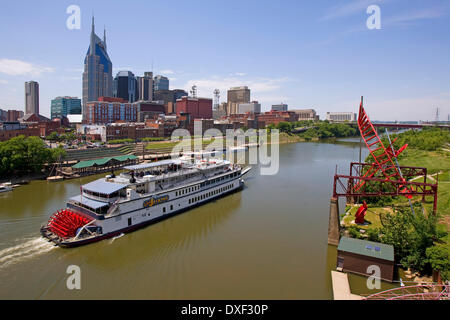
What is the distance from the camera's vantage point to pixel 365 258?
16.2 meters

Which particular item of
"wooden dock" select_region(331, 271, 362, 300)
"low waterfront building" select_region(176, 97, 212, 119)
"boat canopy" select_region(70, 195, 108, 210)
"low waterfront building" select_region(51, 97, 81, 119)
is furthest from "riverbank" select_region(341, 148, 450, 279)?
"low waterfront building" select_region(51, 97, 81, 119)

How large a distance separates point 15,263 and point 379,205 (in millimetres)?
28511

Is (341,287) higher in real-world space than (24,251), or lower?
lower

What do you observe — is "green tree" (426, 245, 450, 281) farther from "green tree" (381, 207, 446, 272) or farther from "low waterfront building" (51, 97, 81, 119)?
"low waterfront building" (51, 97, 81, 119)

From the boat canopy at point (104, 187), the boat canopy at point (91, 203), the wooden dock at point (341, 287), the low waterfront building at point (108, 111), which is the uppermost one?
the low waterfront building at point (108, 111)

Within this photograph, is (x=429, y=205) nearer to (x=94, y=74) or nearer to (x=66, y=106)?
(x=66, y=106)

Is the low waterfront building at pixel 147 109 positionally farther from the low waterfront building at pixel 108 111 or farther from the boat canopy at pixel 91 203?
the boat canopy at pixel 91 203

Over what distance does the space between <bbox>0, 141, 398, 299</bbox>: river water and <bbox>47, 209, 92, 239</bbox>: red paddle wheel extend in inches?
40.7

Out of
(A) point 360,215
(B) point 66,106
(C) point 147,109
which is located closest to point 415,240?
(A) point 360,215

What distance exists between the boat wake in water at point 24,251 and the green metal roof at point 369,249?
18841 mm

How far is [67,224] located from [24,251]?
2.89 meters

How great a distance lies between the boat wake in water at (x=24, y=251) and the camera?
684 inches

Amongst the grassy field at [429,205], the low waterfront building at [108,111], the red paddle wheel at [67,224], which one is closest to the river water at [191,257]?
the red paddle wheel at [67,224]

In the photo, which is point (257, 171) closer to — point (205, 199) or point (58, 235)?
point (205, 199)
